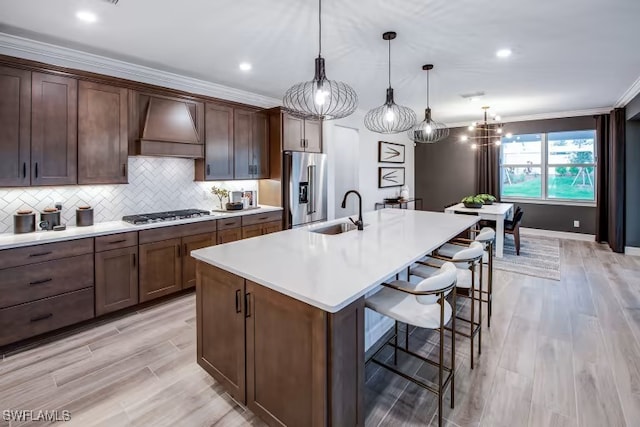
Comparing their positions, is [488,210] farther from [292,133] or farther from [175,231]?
[175,231]

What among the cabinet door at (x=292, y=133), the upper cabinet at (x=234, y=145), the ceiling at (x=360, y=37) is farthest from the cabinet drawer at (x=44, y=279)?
the cabinet door at (x=292, y=133)

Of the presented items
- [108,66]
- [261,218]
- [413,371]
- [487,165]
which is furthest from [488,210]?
[108,66]

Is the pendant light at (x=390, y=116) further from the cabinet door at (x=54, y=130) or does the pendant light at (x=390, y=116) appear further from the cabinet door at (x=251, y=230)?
the cabinet door at (x=54, y=130)

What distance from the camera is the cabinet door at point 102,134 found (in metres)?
3.15

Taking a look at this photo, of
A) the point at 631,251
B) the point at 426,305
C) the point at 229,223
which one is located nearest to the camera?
the point at 426,305

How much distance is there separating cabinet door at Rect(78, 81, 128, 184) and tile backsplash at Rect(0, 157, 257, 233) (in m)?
0.30

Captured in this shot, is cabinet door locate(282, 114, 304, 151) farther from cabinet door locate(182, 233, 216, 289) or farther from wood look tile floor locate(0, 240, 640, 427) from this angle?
wood look tile floor locate(0, 240, 640, 427)

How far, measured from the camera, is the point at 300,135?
502 cm

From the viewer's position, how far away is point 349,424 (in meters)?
1.56

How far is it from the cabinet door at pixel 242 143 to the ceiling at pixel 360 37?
1.36ft

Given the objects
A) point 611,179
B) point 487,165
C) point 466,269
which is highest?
point 487,165

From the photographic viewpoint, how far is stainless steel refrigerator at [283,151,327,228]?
475 cm

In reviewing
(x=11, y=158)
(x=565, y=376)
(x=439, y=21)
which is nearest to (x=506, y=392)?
(x=565, y=376)

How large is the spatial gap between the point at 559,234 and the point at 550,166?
4.81 ft
